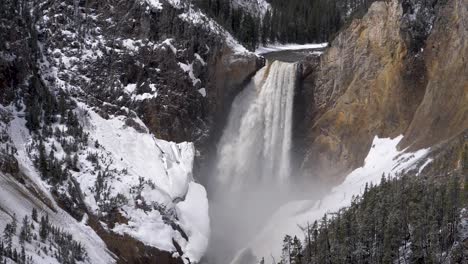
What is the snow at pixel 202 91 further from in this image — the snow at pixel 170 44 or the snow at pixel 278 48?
the snow at pixel 278 48

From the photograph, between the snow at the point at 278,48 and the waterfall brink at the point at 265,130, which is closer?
the waterfall brink at the point at 265,130

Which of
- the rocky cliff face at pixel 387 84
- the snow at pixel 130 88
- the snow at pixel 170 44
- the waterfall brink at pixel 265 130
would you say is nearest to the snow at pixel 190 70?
the snow at pixel 170 44

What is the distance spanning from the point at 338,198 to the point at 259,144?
933 cm

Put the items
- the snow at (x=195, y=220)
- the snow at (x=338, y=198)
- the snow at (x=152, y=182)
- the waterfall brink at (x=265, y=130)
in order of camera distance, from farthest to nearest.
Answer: the waterfall brink at (x=265, y=130) < the snow at (x=338, y=198) < the snow at (x=195, y=220) < the snow at (x=152, y=182)

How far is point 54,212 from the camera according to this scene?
35250 millimetres

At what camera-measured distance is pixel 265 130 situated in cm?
4925

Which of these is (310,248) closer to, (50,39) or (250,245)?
(250,245)

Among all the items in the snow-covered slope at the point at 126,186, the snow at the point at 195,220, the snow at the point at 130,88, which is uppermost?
the snow at the point at 130,88

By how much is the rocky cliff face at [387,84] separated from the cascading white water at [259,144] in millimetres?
1658

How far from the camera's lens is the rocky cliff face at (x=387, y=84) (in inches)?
1592

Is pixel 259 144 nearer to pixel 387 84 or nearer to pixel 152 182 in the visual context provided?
pixel 387 84

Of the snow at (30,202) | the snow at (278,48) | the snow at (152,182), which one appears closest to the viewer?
the snow at (30,202)

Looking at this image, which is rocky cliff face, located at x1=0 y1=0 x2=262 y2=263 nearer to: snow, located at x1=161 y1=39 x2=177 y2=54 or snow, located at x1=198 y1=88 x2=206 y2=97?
snow, located at x1=161 y1=39 x2=177 y2=54

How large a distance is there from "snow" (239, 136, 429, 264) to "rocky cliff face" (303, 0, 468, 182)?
36.4 inches
